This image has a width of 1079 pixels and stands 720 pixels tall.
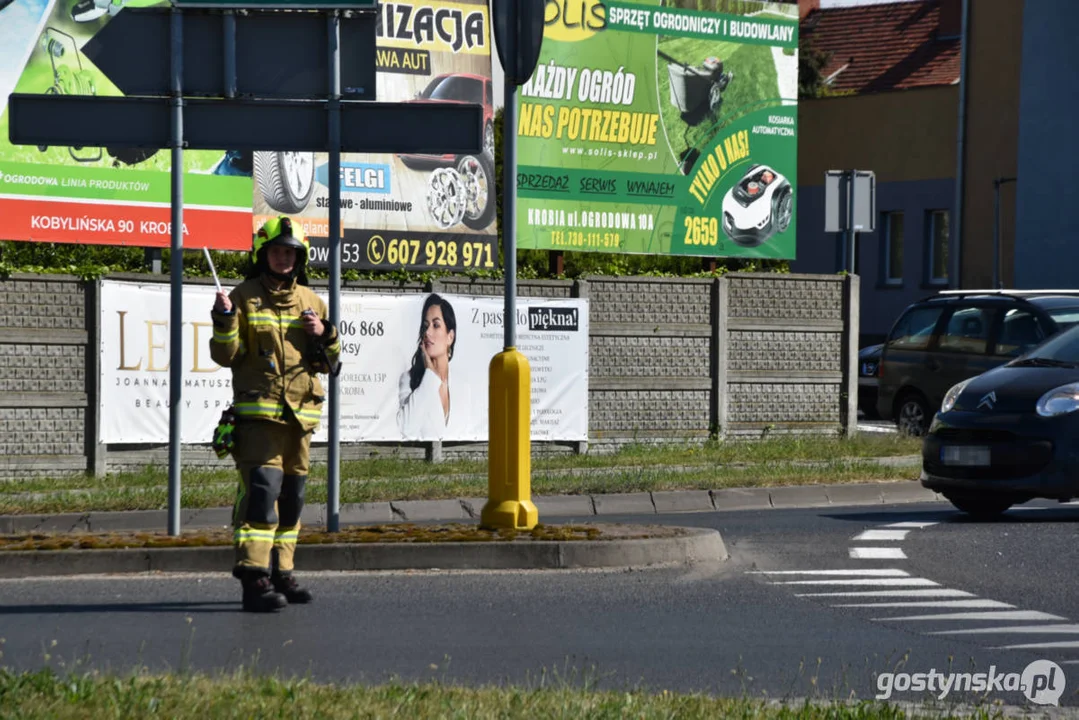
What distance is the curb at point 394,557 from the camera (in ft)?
32.2

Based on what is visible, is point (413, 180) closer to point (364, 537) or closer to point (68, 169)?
point (68, 169)

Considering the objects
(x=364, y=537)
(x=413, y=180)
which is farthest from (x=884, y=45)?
(x=364, y=537)

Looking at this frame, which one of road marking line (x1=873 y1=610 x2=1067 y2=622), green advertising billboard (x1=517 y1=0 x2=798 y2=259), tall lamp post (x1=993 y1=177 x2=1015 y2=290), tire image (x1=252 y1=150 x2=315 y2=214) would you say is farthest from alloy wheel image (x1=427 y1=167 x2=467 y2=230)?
tall lamp post (x1=993 y1=177 x2=1015 y2=290)

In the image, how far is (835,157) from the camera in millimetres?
43906

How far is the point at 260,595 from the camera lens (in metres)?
8.50

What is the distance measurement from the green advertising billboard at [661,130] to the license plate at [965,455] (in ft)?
26.9

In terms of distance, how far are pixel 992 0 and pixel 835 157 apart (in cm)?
587

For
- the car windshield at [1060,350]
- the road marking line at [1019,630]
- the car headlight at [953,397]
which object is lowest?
the road marking line at [1019,630]

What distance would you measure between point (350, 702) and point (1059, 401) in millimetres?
8054

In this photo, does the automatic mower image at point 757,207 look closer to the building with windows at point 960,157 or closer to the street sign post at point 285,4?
the street sign post at point 285,4

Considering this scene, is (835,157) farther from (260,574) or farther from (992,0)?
(260,574)

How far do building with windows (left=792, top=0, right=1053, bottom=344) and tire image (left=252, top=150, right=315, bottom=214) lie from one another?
21.0 m

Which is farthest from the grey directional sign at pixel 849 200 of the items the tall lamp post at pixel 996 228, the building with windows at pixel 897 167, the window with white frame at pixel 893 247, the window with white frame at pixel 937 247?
the window with white frame at pixel 893 247

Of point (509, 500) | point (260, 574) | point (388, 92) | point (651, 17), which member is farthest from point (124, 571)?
point (651, 17)
